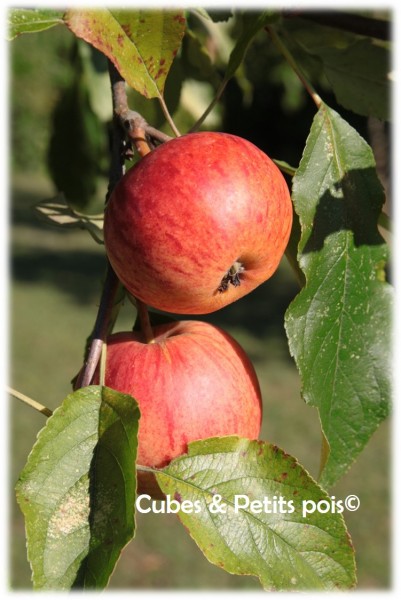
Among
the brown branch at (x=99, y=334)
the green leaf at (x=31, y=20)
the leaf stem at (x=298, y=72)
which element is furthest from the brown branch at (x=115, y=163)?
the leaf stem at (x=298, y=72)

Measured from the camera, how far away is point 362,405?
2.59 ft

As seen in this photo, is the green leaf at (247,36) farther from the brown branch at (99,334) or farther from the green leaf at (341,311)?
the brown branch at (99,334)

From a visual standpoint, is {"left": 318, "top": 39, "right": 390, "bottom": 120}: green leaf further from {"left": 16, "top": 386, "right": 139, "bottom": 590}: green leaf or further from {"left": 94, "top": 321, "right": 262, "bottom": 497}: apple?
{"left": 16, "top": 386, "right": 139, "bottom": 590}: green leaf

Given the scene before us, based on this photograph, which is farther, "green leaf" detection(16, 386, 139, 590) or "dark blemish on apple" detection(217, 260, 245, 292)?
"dark blemish on apple" detection(217, 260, 245, 292)

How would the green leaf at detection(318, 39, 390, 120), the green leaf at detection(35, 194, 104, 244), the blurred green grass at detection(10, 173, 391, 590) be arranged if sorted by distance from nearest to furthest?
1. the green leaf at detection(35, 194, 104, 244)
2. the green leaf at detection(318, 39, 390, 120)
3. the blurred green grass at detection(10, 173, 391, 590)

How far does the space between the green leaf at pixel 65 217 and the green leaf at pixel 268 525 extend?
0.38 metres

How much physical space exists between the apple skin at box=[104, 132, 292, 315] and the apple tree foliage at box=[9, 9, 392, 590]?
0.05 meters

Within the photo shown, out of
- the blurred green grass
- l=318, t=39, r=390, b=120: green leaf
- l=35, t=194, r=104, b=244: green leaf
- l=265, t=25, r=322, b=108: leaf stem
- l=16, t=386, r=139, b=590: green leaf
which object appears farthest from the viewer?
the blurred green grass

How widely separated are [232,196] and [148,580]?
9.79 feet

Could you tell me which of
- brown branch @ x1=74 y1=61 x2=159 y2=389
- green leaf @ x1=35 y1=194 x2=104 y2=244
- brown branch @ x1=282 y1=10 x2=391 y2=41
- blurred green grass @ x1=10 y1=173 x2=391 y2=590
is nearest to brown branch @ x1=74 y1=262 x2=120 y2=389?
brown branch @ x1=74 y1=61 x2=159 y2=389

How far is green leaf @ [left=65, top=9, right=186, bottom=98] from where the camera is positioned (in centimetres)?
79

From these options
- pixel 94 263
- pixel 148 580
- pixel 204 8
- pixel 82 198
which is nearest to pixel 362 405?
pixel 204 8

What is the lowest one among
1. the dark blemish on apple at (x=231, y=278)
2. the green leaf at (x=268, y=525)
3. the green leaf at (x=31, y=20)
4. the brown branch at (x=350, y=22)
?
the green leaf at (x=268, y=525)

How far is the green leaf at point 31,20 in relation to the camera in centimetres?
78
